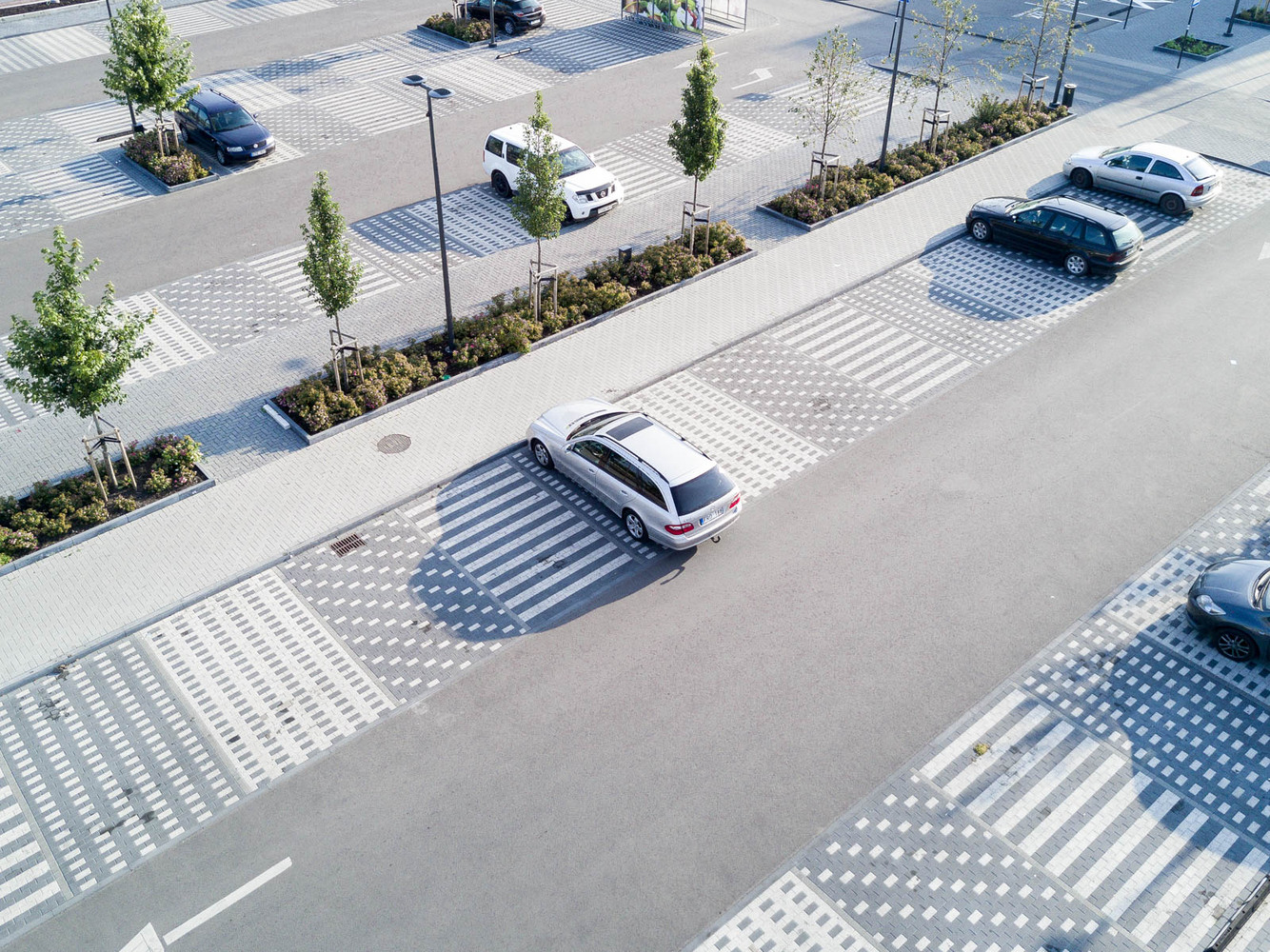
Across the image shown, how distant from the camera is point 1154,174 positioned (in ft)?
93.6

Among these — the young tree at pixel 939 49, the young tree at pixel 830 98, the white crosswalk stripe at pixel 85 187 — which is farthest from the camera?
the young tree at pixel 939 49

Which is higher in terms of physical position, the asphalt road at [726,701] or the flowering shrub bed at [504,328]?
the flowering shrub bed at [504,328]

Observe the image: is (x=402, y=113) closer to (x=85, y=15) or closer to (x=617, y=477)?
(x=85, y=15)

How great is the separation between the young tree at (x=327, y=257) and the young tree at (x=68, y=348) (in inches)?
132

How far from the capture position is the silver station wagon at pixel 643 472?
687 inches

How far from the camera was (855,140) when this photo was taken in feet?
104

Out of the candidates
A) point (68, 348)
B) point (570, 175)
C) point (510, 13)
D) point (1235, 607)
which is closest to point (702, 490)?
point (1235, 607)

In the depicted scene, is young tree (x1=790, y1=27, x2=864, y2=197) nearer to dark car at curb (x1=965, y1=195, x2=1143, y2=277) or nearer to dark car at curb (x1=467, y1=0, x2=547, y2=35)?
dark car at curb (x1=965, y1=195, x2=1143, y2=277)

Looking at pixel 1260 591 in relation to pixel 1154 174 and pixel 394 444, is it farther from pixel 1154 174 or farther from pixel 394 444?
pixel 1154 174

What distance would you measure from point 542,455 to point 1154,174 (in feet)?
63.1

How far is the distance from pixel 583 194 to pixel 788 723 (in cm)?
1656

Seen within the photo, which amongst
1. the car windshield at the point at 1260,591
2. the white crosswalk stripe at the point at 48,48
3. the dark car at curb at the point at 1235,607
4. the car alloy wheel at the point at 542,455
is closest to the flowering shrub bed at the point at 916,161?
the car alloy wheel at the point at 542,455

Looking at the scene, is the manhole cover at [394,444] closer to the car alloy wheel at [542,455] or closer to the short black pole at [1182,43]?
the car alloy wheel at [542,455]

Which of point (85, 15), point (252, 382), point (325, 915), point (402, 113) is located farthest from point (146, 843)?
point (85, 15)
